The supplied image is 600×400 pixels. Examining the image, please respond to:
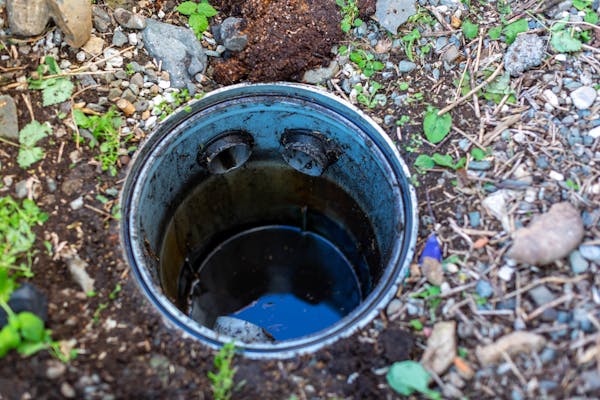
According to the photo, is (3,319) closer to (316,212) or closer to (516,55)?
(316,212)

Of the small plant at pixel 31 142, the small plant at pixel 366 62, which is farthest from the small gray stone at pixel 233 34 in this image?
the small plant at pixel 31 142

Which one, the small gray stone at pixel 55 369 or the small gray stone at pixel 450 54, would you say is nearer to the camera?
the small gray stone at pixel 55 369

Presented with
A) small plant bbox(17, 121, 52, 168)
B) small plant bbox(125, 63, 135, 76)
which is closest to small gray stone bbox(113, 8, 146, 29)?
small plant bbox(125, 63, 135, 76)

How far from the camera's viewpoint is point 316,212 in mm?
3188

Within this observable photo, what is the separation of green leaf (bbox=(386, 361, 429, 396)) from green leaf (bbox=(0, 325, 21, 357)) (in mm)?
1213

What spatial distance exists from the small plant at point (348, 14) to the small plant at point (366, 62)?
0.11 m

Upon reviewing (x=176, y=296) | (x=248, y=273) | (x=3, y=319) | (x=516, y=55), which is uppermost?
(x=516, y=55)

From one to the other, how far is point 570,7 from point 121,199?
2.02 metres

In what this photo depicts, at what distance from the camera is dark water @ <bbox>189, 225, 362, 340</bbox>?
307 cm

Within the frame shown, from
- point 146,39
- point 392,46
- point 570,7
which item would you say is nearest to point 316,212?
point 392,46

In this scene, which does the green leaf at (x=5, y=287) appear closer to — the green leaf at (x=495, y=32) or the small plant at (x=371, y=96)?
the small plant at (x=371, y=96)

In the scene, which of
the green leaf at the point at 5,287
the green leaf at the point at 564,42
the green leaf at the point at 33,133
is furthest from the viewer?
the green leaf at the point at 564,42

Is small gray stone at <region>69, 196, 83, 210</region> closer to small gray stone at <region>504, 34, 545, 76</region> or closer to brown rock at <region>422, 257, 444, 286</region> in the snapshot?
brown rock at <region>422, 257, 444, 286</region>

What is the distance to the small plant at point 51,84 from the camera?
7.32ft
